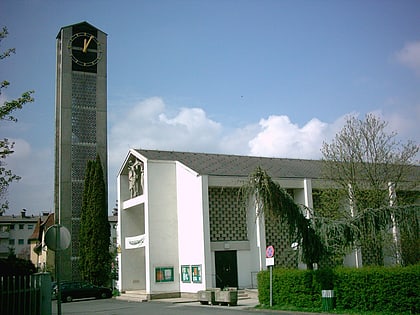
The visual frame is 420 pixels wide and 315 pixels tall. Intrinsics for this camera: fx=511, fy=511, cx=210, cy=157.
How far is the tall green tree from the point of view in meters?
43.9

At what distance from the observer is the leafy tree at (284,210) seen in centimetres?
2228

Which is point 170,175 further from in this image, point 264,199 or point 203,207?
point 264,199

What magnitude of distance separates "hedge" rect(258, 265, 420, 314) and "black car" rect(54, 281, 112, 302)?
60.3 feet

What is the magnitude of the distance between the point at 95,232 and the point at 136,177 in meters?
8.41

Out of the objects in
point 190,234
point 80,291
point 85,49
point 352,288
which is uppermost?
point 85,49

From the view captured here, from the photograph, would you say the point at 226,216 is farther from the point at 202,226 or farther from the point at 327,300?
the point at 327,300

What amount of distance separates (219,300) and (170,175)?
1147 cm

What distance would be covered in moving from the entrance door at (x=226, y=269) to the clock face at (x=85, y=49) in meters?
26.6

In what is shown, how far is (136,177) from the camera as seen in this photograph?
39.0 m

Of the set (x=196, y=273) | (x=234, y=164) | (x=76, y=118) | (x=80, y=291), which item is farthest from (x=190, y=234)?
(x=76, y=118)

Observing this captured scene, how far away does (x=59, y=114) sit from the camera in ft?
163

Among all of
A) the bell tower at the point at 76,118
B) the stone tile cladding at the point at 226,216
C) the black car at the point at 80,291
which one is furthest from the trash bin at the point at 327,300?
the bell tower at the point at 76,118

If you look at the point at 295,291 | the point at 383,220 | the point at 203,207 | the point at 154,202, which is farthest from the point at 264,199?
the point at 154,202

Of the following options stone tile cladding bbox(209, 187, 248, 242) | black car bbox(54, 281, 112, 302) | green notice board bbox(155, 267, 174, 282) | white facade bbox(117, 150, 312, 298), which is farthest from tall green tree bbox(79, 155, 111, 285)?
stone tile cladding bbox(209, 187, 248, 242)
